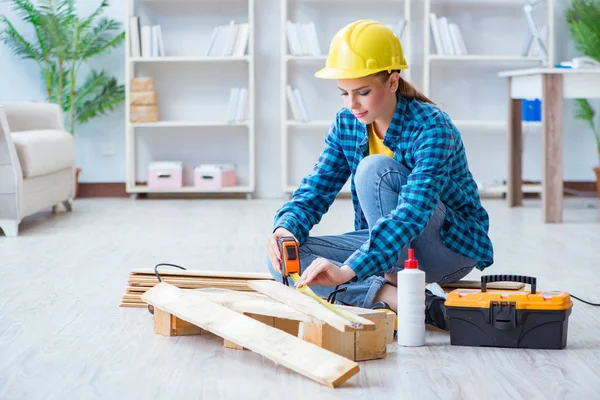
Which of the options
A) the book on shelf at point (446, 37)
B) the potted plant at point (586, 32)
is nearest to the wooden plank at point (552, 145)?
the potted plant at point (586, 32)

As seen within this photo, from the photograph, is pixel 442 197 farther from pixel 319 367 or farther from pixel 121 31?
pixel 121 31

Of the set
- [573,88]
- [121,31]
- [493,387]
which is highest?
[121,31]

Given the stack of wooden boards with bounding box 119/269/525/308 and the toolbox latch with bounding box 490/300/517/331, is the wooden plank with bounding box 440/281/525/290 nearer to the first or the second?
the stack of wooden boards with bounding box 119/269/525/308

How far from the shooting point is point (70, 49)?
19.1 ft

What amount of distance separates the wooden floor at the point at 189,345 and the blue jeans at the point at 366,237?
19 centimetres

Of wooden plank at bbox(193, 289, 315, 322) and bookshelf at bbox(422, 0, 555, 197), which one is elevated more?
bookshelf at bbox(422, 0, 555, 197)

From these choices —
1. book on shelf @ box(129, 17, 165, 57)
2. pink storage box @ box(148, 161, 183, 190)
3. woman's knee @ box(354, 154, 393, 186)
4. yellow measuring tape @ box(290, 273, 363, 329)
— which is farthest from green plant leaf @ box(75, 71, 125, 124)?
yellow measuring tape @ box(290, 273, 363, 329)

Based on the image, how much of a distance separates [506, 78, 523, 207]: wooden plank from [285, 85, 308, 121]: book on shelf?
53.6 inches

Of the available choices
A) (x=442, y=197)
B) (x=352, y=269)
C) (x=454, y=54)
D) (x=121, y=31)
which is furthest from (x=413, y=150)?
(x=121, y=31)

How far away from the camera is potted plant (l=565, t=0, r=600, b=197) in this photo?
18.5ft

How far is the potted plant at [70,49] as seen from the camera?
5.73m

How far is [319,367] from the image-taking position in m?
1.74

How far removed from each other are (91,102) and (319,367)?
447 centimetres

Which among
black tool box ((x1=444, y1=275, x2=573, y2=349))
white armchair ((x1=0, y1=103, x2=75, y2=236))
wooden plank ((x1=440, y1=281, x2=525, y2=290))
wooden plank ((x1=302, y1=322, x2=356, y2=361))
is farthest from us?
white armchair ((x1=0, y1=103, x2=75, y2=236))
